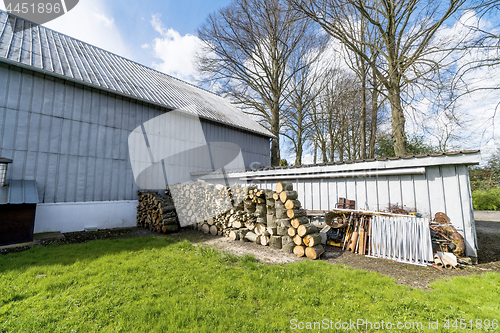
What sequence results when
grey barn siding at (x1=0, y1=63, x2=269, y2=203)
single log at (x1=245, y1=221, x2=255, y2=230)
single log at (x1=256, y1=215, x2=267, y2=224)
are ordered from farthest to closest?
1. grey barn siding at (x1=0, y1=63, x2=269, y2=203)
2. single log at (x1=245, y1=221, x2=255, y2=230)
3. single log at (x1=256, y1=215, x2=267, y2=224)

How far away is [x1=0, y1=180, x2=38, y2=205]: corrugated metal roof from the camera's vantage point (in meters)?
5.65

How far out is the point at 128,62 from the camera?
12.5 meters

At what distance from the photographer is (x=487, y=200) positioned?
48.4 feet

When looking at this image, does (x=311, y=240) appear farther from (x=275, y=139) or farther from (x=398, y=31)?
(x=275, y=139)

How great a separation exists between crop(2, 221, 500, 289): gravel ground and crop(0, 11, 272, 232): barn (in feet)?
4.28

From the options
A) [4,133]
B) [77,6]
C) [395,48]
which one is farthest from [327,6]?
[4,133]

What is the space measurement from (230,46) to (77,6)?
884 cm

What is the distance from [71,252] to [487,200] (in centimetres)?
2246

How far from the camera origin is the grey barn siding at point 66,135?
21.9ft

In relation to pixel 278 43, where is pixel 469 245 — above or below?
below

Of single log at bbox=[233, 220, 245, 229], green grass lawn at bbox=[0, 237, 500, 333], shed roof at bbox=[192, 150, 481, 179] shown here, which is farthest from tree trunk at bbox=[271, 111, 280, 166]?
green grass lawn at bbox=[0, 237, 500, 333]

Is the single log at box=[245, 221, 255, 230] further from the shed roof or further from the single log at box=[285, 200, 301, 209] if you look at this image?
the shed roof

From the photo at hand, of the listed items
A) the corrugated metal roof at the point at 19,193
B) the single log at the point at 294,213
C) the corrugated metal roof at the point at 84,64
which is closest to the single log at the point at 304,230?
the single log at the point at 294,213

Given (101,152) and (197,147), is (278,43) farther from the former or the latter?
(101,152)
